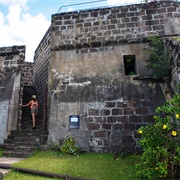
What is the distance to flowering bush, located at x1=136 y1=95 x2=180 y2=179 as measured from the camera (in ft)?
10.7

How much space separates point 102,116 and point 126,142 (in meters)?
1.10

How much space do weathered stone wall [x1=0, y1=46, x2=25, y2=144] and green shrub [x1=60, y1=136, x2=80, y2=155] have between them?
229 centimetres

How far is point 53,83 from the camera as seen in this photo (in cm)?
657

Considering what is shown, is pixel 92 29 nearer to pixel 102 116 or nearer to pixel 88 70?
pixel 88 70

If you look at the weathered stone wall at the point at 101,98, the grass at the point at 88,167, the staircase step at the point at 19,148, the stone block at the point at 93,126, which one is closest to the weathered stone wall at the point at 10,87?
the staircase step at the point at 19,148

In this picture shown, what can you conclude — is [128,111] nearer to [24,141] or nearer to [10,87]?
[24,141]

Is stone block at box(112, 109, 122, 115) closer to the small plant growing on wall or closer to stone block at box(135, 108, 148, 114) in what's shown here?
stone block at box(135, 108, 148, 114)

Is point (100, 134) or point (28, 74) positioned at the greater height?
point (28, 74)

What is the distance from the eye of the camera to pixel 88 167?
4066mm

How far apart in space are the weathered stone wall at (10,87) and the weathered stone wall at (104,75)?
4.89 ft

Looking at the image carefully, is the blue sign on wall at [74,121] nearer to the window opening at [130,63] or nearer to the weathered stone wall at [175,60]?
the window opening at [130,63]

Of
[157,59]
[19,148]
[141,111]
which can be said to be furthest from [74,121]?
[157,59]

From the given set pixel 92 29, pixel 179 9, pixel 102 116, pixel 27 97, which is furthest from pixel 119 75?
pixel 27 97

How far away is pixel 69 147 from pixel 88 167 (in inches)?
63.9
